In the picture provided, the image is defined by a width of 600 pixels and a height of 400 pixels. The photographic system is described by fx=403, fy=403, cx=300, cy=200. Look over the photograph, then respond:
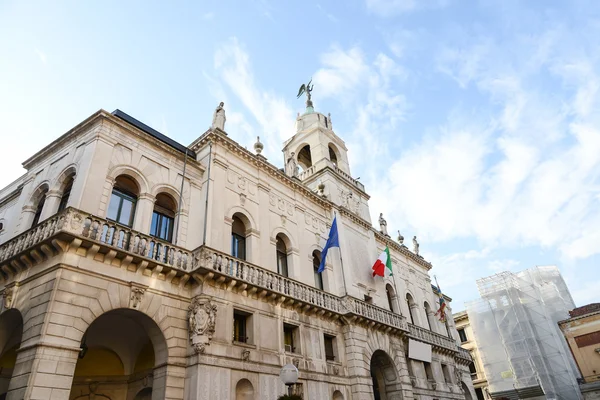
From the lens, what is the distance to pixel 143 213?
46.6 feet

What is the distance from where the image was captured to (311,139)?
27.9 metres

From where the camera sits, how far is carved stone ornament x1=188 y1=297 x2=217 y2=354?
1245 cm

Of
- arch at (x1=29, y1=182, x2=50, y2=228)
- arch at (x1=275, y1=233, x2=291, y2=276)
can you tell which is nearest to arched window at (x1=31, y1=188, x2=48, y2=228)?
arch at (x1=29, y1=182, x2=50, y2=228)

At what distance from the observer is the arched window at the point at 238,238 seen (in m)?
17.0

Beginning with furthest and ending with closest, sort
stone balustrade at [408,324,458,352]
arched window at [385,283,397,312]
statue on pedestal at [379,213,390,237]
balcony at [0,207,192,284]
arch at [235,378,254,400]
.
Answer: statue on pedestal at [379,213,390,237] → arched window at [385,283,397,312] → stone balustrade at [408,324,458,352] → arch at [235,378,254,400] → balcony at [0,207,192,284]

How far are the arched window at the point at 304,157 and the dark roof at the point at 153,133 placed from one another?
Answer: 12.0 m

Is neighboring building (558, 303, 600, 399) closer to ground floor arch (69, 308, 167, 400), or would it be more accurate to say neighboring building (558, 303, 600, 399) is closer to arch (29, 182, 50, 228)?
ground floor arch (69, 308, 167, 400)

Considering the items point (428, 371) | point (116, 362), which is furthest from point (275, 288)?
point (428, 371)

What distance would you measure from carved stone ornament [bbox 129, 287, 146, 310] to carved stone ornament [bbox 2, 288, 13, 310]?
10.7ft

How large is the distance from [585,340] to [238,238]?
29.0 metres

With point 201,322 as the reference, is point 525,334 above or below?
above

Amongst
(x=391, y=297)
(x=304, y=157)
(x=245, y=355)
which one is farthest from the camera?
(x=304, y=157)

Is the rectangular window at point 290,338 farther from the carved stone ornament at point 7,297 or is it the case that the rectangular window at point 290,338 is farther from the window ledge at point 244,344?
the carved stone ornament at point 7,297

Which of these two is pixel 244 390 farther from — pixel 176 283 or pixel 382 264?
pixel 382 264
